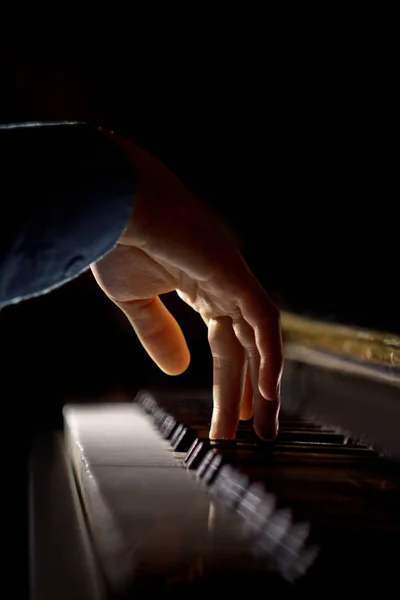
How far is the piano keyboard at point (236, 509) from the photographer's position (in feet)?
1.66

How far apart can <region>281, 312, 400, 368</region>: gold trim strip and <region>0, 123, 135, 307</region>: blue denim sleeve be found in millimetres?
429

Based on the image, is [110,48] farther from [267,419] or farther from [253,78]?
[267,419]

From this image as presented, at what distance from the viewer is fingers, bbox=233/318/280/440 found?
3.25ft

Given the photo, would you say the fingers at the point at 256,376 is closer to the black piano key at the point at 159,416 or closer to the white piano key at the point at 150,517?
the white piano key at the point at 150,517

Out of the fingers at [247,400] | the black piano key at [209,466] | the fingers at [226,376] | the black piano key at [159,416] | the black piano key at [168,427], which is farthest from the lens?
the black piano key at [159,416]

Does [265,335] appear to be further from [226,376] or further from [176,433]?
[176,433]

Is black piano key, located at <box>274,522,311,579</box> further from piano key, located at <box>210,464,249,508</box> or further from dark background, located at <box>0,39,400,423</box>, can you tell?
dark background, located at <box>0,39,400,423</box>

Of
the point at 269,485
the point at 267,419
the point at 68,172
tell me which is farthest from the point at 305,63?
the point at 269,485

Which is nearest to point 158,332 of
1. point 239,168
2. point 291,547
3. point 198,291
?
point 198,291

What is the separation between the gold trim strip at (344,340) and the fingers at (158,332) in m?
0.25

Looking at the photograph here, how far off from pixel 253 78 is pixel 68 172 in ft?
3.84

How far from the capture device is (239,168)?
210cm

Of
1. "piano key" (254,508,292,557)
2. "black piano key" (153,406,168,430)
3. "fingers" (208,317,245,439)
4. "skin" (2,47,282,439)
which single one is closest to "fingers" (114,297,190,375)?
"skin" (2,47,282,439)

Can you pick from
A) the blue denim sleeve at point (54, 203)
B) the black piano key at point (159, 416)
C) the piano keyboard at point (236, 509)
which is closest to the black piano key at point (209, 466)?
the piano keyboard at point (236, 509)
